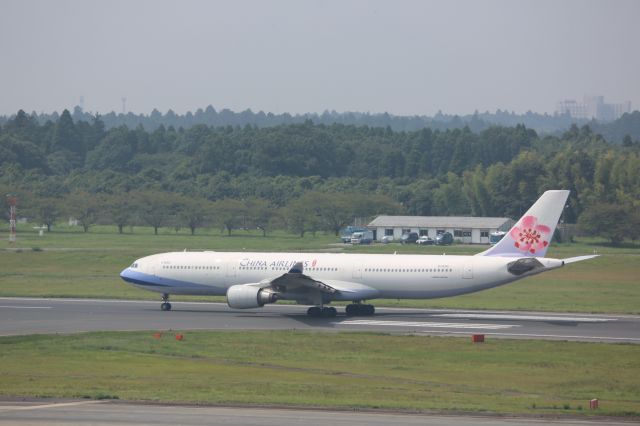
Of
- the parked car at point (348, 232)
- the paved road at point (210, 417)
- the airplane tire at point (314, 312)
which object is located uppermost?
the parked car at point (348, 232)

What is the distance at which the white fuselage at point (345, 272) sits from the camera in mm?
56156

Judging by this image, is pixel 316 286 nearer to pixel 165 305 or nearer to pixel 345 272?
pixel 345 272

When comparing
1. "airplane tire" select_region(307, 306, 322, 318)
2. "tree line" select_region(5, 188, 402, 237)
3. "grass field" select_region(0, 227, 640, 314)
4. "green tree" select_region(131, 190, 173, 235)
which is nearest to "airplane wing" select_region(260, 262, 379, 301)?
"airplane tire" select_region(307, 306, 322, 318)

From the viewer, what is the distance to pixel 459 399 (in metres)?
32.9

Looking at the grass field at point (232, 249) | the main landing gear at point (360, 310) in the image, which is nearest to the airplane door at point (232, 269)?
the main landing gear at point (360, 310)

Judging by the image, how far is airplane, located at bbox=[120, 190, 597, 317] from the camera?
184 ft

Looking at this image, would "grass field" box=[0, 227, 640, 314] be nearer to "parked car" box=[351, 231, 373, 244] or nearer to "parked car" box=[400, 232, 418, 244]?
"parked car" box=[351, 231, 373, 244]

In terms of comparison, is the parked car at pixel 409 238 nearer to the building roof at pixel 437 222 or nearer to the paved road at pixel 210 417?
the building roof at pixel 437 222

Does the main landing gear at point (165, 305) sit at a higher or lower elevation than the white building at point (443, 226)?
lower

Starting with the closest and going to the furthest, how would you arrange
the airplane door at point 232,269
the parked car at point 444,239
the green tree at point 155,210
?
the airplane door at point 232,269 → the parked car at point 444,239 → the green tree at point 155,210

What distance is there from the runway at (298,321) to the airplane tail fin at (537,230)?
3.77 meters

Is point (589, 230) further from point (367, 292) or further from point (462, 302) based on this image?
point (367, 292)

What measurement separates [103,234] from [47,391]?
10128 centimetres

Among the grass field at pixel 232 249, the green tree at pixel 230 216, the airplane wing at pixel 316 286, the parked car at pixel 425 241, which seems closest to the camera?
the airplane wing at pixel 316 286
